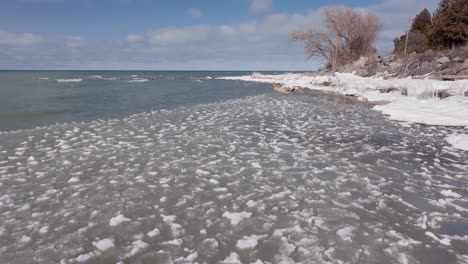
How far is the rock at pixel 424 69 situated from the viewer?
2308 cm

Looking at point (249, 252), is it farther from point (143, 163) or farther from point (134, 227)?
point (143, 163)

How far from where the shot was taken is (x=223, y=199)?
16.9ft

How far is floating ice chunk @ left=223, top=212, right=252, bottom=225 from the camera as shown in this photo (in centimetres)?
444

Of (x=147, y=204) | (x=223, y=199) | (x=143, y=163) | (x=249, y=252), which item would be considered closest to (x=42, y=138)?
(x=143, y=163)

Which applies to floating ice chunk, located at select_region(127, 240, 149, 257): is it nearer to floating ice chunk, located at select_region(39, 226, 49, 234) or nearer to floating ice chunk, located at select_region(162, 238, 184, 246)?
floating ice chunk, located at select_region(162, 238, 184, 246)

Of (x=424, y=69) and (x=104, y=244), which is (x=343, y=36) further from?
(x=104, y=244)

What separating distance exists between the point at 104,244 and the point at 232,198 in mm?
2046

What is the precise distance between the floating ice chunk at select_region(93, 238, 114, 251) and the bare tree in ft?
161

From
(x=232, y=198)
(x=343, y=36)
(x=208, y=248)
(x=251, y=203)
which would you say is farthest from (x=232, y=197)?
(x=343, y=36)

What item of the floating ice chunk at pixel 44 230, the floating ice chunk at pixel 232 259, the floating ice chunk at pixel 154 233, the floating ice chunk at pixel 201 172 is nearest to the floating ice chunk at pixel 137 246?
the floating ice chunk at pixel 154 233

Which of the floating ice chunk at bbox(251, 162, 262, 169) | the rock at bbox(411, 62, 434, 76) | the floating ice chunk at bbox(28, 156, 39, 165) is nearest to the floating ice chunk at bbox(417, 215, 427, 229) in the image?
the floating ice chunk at bbox(251, 162, 262, 169)

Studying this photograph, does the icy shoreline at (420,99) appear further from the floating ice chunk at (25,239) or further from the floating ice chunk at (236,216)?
the floating ice chunk at (25,239)

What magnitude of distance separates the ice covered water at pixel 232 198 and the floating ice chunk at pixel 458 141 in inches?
13.7

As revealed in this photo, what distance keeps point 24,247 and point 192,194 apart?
2.39 metres
